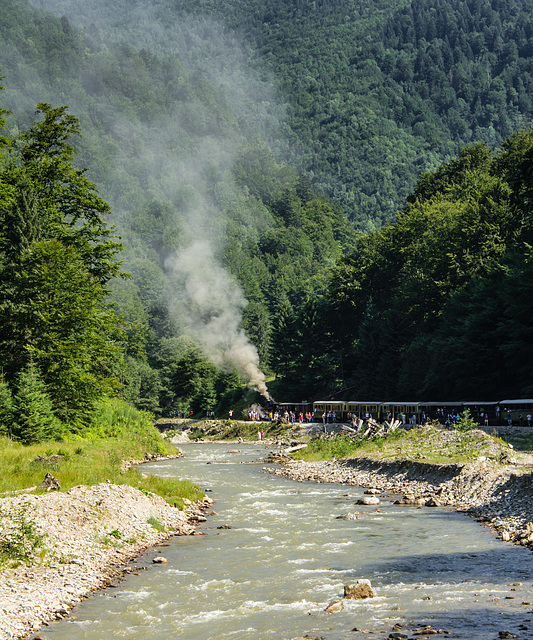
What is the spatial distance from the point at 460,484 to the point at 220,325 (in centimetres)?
9880

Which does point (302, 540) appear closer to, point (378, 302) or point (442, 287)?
point (442, 287)

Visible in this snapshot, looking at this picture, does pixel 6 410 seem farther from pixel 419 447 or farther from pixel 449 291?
pixel 449 291

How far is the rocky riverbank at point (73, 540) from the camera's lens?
1412 cm

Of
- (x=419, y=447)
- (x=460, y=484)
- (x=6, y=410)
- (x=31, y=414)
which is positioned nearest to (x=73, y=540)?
(x=460, y=484)

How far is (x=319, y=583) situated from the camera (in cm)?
1631

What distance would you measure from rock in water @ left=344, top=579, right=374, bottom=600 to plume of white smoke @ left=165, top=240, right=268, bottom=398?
306 feet

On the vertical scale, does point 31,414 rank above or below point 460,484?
above

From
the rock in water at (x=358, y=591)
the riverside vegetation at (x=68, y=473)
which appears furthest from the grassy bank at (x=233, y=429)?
the rock in water at (x=358, y=591)

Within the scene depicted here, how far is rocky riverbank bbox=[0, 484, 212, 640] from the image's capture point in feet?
46.3

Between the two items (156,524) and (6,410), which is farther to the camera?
(6,410)

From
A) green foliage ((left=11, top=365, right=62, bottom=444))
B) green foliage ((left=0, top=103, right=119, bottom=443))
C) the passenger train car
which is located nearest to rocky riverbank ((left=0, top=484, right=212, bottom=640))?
green foliage ((left=11, top=365, right=62, bottom=444))

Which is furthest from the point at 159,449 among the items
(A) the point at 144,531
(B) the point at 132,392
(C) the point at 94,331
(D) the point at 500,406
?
(B) the point at 132,392

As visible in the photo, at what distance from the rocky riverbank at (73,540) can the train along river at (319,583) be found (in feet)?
1.84

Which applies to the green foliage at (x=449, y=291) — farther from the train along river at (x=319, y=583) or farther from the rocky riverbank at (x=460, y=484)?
the train along river at (x=319, y=583)
